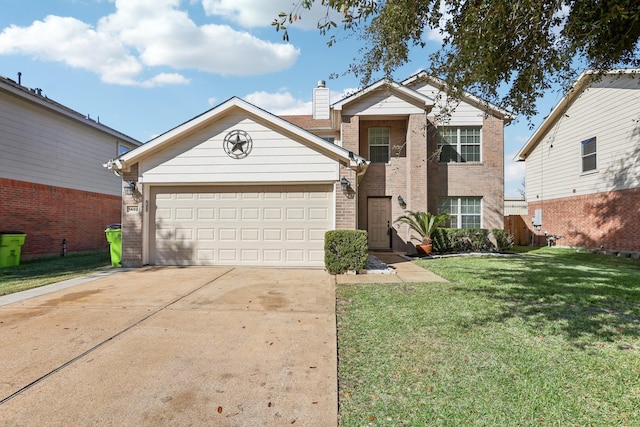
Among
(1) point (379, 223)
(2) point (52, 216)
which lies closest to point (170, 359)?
(1) point (379, 223)

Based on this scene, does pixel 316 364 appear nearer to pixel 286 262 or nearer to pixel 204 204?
pixel 286 262

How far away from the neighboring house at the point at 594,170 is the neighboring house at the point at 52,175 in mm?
18229

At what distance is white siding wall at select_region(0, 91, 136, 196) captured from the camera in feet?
35.8

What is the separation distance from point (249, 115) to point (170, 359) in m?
7.29

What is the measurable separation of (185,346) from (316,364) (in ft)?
5.30

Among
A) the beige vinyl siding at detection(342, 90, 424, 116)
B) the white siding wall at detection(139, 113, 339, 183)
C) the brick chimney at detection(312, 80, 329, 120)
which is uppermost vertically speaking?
the brick chimney at detection(312, 80, 329, 120)

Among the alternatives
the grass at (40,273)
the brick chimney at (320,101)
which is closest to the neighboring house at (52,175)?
the grass at (40,273)

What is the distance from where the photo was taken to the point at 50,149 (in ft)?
40.8

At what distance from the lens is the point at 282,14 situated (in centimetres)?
396

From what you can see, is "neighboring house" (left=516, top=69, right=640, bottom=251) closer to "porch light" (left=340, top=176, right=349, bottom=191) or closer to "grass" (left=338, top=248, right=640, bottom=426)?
"porch light" (left=340, top=176, right=349, bottom=191)

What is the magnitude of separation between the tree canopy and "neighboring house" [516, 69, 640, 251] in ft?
21.0

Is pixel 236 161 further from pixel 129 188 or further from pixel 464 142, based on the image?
pixel 464 142

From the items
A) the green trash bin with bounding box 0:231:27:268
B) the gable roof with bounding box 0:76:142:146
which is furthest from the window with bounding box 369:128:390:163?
the green trash bin with bounding box 0:231:27:268

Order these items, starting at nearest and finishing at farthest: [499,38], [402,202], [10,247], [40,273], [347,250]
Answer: [499,38] < [347,250] < [40,273] < [10,247] < [402,202]
